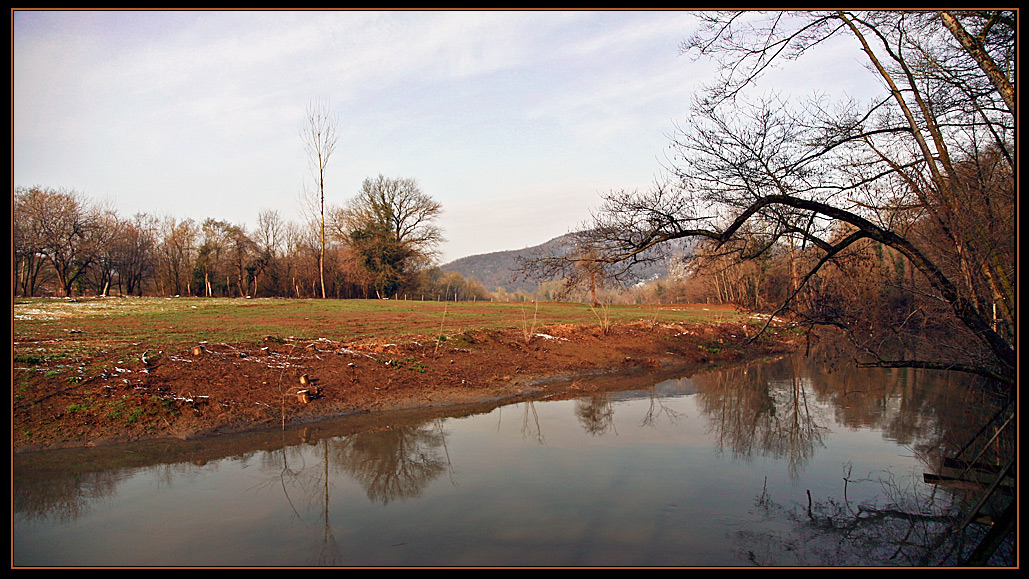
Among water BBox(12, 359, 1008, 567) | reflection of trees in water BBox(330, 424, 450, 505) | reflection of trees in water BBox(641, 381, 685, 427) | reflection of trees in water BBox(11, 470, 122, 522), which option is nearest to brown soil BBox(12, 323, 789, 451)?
water BBox(12, 359, 1008, 567)

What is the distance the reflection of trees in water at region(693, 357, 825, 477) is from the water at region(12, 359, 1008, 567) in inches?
3.1

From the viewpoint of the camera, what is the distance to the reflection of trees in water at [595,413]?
9438 millimetres

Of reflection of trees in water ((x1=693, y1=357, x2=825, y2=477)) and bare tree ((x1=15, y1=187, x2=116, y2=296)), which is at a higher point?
bare tree ((x1=15, y1=187, x2=116, y2=296))

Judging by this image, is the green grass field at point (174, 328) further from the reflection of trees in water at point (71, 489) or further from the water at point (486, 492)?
the water at point (486, 492)

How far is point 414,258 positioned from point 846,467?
3906 centimetres

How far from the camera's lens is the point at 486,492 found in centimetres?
625

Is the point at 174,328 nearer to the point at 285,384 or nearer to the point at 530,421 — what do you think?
the point at 285,384

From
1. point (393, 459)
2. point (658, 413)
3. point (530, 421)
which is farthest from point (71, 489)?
point (658, 413)

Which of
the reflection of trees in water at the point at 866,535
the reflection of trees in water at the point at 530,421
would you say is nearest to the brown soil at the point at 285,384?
the reflection of trees in water at the point at 530,421

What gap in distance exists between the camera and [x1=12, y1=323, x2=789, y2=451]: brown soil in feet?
25.7

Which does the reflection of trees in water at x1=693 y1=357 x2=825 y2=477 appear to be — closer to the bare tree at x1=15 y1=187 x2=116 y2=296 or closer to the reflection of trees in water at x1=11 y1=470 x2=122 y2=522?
the reflection of trees in water at x1=11 y1=470 x2=122 y2=522

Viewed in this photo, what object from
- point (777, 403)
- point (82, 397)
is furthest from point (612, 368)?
point (82, 397)

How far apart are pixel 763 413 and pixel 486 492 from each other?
6.84 metres

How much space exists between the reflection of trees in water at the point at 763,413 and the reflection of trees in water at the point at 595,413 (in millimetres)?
1804
